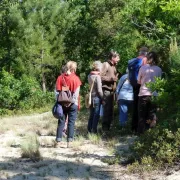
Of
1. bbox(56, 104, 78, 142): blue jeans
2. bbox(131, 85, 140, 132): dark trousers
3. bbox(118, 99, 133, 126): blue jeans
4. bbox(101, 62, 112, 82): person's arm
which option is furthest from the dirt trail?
bbox(101, 62, 112, 82): person's arm

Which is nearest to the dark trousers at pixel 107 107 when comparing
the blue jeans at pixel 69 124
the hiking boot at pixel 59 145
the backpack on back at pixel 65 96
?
the blue jeans at pixel 69 124

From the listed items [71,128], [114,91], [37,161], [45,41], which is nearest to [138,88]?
[114,91]

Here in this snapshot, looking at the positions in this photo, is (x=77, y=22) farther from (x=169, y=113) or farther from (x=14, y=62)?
(x=169, y=113)

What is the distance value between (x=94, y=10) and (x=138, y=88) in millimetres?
16772

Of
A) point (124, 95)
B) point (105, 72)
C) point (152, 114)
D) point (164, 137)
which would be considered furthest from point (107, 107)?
point (164, 137)

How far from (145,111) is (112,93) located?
4.54 ft

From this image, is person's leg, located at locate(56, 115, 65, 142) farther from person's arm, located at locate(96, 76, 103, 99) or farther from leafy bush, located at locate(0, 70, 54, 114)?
leafy bush, located at locate(0, 70, 54, 114)

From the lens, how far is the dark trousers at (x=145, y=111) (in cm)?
773

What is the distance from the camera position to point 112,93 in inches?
356

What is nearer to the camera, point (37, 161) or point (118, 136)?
point (37, 161)

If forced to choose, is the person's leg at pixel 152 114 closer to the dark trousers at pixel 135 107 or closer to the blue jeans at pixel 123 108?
the dark trousers at pixel 135 107

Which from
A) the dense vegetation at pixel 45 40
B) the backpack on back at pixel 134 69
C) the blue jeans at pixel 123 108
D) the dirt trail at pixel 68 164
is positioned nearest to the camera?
the dirt trail at pixel 68 164

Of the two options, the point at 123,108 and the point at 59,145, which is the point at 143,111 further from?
the point at 59,145

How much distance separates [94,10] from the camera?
2462 cm
